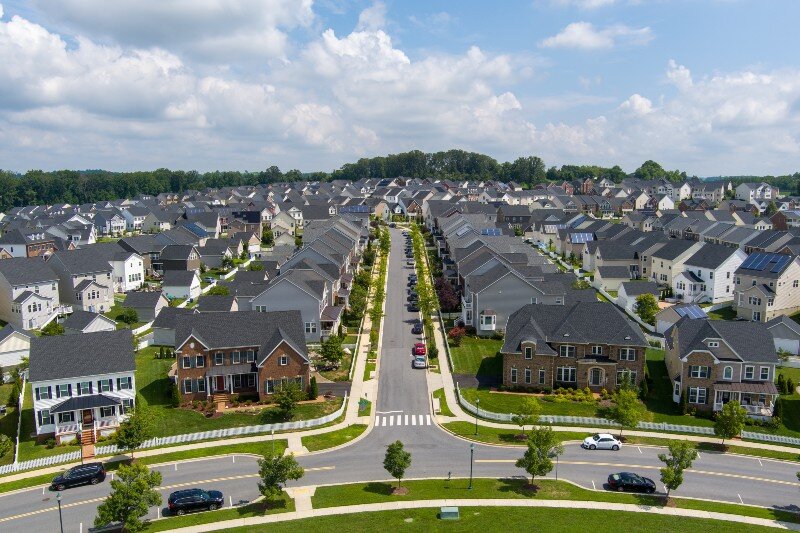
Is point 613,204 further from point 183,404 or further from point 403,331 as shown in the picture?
point 183,404

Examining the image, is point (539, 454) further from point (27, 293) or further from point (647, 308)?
point (27, 293)

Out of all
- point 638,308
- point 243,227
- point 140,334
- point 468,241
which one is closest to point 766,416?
point 638,308

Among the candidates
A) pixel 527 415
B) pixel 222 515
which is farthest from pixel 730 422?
pixel 222 515

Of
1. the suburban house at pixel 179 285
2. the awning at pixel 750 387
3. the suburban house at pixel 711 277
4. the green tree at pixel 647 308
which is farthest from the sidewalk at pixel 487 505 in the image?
the suburban house at pixel 179 285

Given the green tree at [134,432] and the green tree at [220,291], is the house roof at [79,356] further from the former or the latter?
the green tree at [220,291]

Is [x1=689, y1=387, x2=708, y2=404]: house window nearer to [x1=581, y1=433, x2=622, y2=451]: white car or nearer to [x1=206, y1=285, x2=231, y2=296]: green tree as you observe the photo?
[x1=581, y1=433, x2=622, y2=451]: white car

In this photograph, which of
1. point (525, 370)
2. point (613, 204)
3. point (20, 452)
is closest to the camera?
point (20, 452)

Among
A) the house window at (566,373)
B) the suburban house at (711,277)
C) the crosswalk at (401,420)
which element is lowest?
the crosswalk at (401,420)
